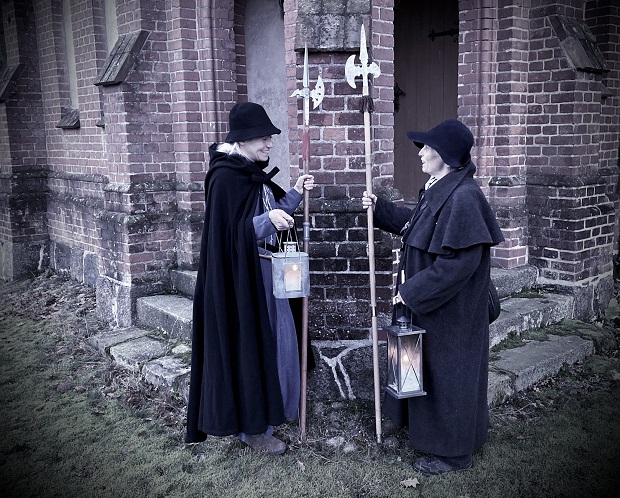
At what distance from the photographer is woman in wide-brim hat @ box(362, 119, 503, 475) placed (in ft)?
11.1

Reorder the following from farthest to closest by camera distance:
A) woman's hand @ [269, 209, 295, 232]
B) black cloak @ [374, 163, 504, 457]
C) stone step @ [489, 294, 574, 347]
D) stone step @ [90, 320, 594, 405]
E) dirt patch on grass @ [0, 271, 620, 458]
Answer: stone step @ [489, 294, 574, 347], stone step @ [90, 320, 594, 405], dirt patch on grass @ [0, 271, 620, 458], woman's hand @ [269, 209, 295, 232], black cloak @ [374, 163, 504, 457]

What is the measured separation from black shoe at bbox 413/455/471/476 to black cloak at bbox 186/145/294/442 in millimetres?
978

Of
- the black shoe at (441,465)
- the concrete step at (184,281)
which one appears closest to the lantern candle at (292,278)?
the black shoe at (441,465)

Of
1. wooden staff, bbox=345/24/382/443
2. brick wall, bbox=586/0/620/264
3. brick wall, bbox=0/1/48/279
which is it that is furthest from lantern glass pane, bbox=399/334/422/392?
brick wall, bbox=0/1/48/279

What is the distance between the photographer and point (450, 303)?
353 cm

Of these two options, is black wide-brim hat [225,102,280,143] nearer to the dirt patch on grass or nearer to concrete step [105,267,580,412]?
concrete step [105,267,580,412]

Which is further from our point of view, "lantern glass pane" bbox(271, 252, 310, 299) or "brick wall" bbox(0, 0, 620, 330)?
"brick wall" bbox(0, 0, 620, 330)

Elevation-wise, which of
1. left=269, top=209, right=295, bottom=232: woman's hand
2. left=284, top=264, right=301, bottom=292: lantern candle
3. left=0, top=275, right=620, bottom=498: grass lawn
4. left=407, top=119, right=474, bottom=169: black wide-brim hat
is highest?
left=407, top=119, right=474, bottom=169: black wide-brim hat

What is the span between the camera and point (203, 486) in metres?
3.73

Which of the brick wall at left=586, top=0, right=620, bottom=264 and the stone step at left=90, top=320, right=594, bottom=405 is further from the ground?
the brick wall at left=586, top=0, right=620, bottom=264

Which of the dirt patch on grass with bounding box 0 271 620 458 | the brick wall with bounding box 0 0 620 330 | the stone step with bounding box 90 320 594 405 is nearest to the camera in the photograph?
the dirt patch on grass with bounding box 0 271 620 458

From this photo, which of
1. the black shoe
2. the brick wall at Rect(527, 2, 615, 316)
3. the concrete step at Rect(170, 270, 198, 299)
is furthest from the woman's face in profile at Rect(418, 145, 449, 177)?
the concrete step at Rect(170, 270, 198, 299)

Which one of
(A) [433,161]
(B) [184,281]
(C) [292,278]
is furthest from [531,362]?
(B) [184,281]

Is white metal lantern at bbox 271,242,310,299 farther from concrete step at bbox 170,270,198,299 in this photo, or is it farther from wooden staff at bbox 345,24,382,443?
concrete step at bbox 170,270,198,299
